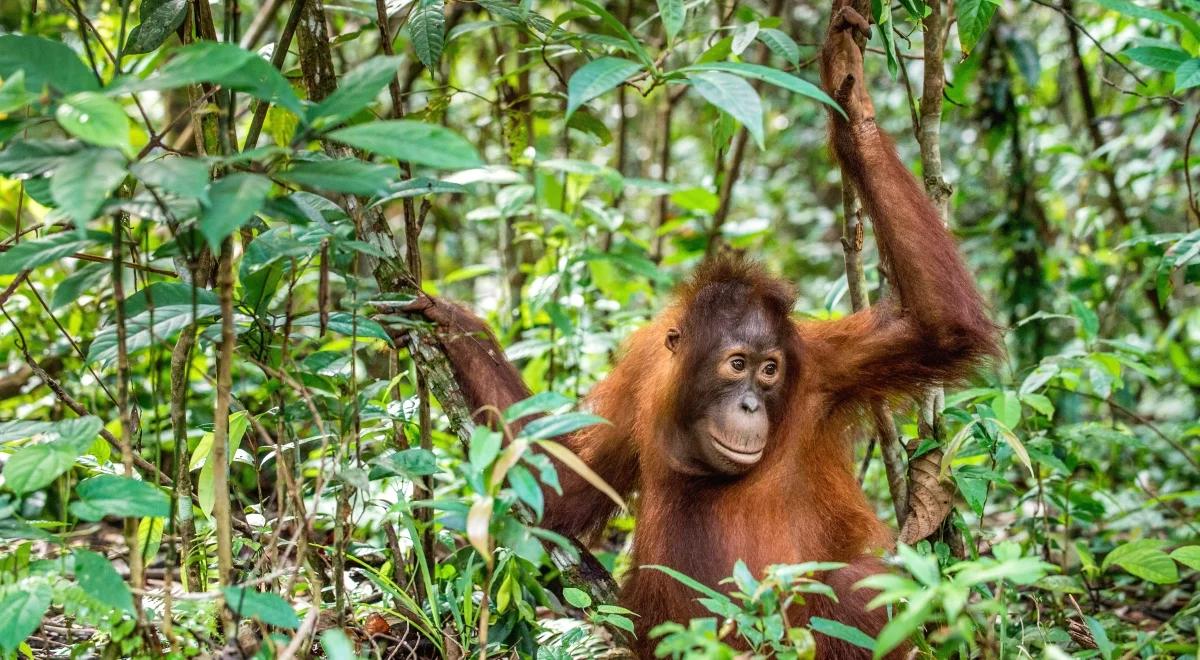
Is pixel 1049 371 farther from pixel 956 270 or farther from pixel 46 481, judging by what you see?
pixel 46 481

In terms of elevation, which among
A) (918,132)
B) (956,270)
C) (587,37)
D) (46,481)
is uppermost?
(587,37)

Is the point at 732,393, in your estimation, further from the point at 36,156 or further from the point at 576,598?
the point at 36,156

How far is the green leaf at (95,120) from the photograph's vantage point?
1.73m

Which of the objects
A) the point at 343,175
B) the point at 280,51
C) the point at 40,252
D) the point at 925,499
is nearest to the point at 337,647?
the point at 343,175

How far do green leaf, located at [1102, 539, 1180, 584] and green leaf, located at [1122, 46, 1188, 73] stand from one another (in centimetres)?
144

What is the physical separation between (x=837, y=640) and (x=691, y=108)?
7.06 meters

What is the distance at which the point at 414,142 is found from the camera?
1.92 m

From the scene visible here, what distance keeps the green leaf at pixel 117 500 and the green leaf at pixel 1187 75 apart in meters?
2.72

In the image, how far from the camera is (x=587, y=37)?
2.98m

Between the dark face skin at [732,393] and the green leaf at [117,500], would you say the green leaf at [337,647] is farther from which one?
the dark face skin at [732,393]

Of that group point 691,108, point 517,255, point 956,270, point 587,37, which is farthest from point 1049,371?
point 691,108

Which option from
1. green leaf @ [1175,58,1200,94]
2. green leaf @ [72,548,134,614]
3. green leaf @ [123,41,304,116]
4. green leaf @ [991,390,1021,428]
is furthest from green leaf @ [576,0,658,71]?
green leaf @ [991,390,1021,428]

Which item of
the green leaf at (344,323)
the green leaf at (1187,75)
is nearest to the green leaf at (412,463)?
the green leaf at (344,323)

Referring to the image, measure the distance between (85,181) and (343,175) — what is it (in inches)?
16.9
